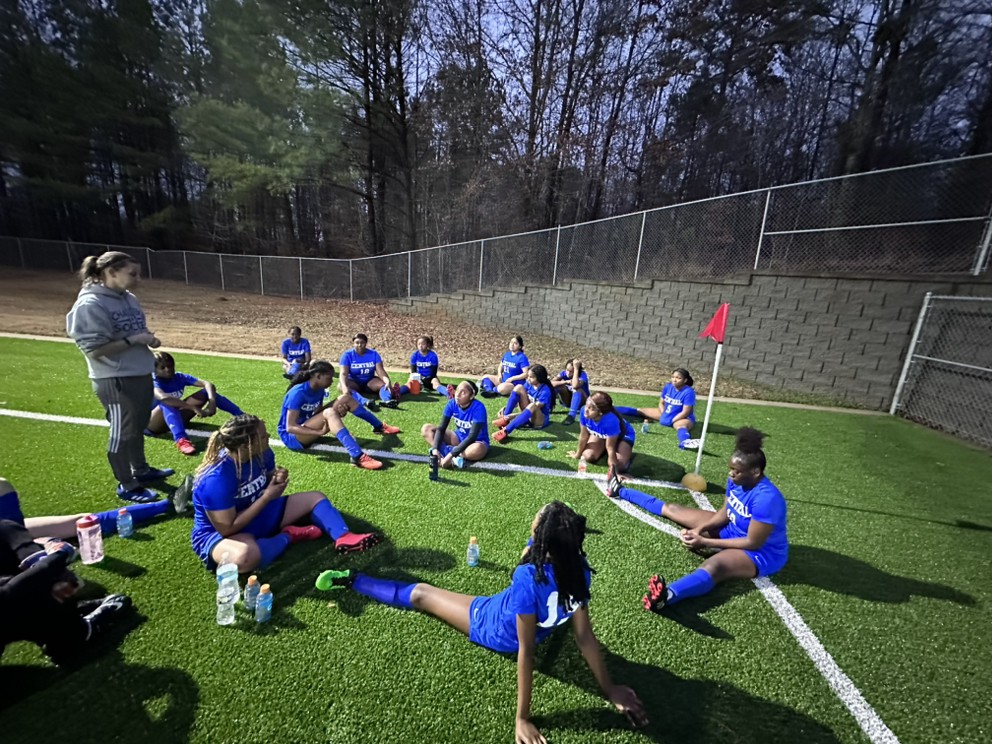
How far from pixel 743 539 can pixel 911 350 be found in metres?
8.35

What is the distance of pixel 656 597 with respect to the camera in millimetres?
3098

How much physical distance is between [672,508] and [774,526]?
109 centimetres

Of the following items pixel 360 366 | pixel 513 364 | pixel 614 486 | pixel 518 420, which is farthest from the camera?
pixel 513 364

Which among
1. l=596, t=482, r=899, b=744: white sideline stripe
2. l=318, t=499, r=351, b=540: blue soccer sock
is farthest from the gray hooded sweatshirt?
l=596, t=482, r=899, b=744: white sideline stripe

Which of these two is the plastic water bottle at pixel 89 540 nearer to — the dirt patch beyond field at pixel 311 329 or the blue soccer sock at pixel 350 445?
the blue soccer sock at pixel 350 445

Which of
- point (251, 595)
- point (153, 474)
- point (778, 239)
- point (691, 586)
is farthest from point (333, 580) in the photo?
point (778, 239)

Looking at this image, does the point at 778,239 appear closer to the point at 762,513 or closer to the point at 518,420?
the point at 518,420

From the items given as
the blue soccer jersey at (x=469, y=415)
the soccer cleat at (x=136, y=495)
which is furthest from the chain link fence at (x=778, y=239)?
the soccer cleat at (x=136, y=495)

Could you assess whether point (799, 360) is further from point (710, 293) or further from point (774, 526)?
point (774, 526)

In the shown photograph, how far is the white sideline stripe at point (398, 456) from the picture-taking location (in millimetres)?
5320

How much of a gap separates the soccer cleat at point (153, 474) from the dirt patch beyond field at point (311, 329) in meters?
6.76

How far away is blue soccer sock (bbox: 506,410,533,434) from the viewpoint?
21.8 feet

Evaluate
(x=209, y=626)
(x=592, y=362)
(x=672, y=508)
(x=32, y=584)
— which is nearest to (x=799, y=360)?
(x=592, y=362)

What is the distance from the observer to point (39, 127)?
2392 centimetres
